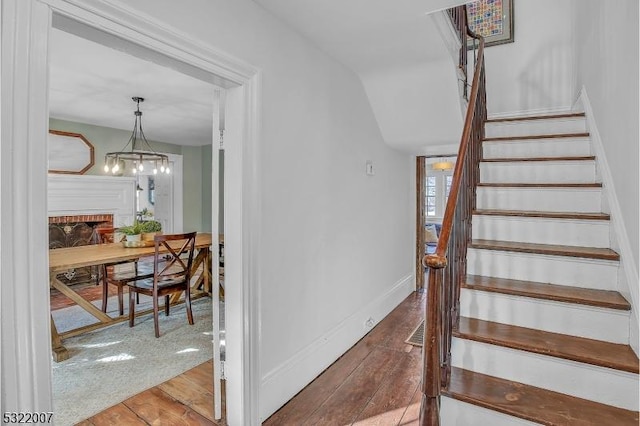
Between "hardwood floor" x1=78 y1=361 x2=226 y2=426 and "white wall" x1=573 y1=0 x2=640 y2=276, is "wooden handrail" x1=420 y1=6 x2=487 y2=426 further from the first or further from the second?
"hardwood floor" x1=78 y1=361 x2=226 y2=426

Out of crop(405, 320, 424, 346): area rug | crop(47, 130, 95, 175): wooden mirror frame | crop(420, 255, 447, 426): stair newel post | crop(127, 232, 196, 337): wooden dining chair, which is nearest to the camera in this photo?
crop(420, 255, 447, 426): stair newel post

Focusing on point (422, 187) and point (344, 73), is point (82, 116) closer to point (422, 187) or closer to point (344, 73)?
point (344, 73)

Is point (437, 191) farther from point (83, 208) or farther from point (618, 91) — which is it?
point (83, 208)

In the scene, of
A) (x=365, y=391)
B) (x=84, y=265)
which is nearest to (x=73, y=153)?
(x=84, y=265)

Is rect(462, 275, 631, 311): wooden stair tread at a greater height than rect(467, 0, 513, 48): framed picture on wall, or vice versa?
rect(467, 0, 513, 48): framed picture on wall

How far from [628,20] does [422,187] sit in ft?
10.6

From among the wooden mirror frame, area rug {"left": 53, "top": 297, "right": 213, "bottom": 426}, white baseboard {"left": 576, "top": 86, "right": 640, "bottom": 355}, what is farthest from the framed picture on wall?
the wooden mirror frame

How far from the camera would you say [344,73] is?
9.32 ft

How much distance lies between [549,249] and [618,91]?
918 mm

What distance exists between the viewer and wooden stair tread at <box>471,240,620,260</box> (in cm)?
189

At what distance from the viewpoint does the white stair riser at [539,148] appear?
8.79 feet

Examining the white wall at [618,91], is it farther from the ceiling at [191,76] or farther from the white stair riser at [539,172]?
the ceiling at [191,76]

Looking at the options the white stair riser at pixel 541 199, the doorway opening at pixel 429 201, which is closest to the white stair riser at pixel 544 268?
the white stair riser at pixel 541 199

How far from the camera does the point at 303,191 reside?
7.76 feet
